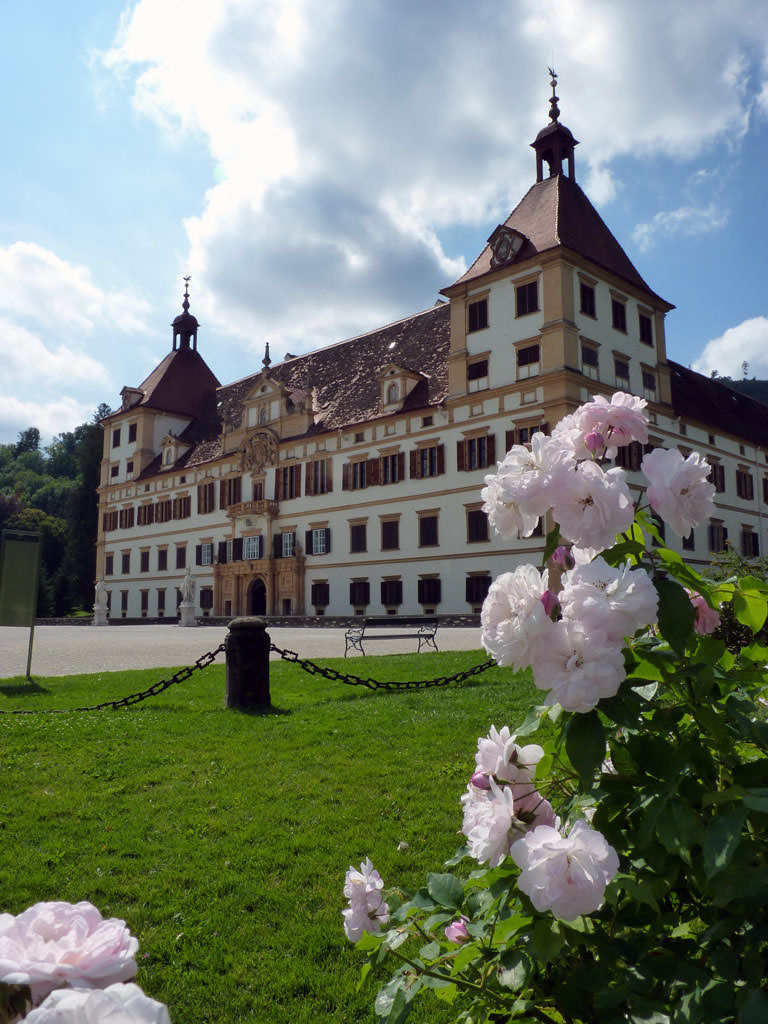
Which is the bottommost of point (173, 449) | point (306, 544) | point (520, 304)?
point (306, 544)

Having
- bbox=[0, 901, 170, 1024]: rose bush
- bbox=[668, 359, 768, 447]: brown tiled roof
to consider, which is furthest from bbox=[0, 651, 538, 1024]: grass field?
bbox=[668, 359, 768, 447]: brown tiled roof

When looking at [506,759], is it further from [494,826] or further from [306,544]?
[306,544]

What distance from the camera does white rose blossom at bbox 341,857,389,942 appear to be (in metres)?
2.17

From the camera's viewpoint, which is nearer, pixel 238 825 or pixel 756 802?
pixel 756 802

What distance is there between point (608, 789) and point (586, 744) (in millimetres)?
219

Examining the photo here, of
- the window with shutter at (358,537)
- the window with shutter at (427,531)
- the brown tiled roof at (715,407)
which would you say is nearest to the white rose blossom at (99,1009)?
the window with shutter at (427,531)

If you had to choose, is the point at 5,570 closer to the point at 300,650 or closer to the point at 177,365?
the point at 300,650

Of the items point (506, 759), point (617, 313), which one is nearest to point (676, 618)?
point (506, 759)

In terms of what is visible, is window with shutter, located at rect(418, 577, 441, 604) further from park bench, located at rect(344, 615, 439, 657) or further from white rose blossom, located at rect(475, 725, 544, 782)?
white rose blossom, located at rect(475, 725, 544, 782)

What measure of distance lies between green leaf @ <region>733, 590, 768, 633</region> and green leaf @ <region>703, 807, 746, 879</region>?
0.55 m

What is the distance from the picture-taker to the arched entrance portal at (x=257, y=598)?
137ft

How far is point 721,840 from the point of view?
146 centimetres

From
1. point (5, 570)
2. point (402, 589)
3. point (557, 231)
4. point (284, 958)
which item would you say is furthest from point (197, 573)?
point (284, 958)

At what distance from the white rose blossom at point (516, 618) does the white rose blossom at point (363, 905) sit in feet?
2.77
